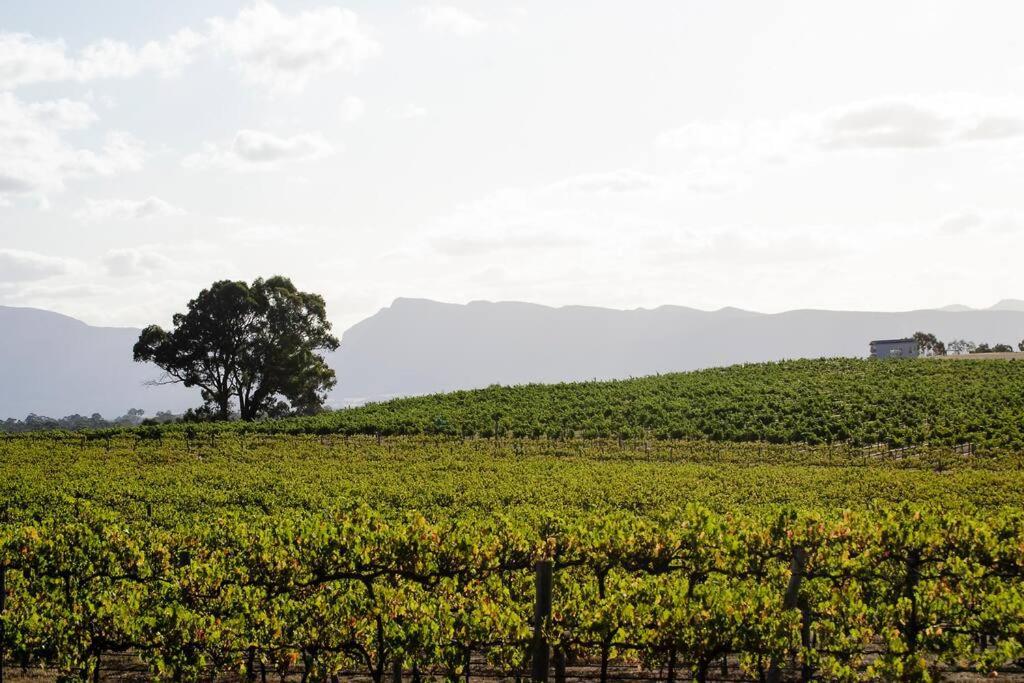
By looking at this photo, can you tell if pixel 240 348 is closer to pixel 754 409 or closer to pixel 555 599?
pixel 754 409

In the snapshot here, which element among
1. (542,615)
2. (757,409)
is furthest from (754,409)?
(542,615)

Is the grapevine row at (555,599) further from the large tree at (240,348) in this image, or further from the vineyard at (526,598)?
the large tree at (240,348)

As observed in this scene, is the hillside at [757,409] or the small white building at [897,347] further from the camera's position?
the small white building at [897,347]

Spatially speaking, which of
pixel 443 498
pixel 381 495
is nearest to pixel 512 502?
pixel 443 498

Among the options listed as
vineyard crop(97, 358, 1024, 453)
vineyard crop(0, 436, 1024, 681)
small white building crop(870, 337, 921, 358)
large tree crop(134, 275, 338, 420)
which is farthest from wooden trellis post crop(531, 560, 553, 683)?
small white building crop(870, 337, 921, 358)

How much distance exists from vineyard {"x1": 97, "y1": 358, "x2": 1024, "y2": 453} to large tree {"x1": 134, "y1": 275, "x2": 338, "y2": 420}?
9695 millimetres

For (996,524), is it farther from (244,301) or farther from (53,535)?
(244,301)

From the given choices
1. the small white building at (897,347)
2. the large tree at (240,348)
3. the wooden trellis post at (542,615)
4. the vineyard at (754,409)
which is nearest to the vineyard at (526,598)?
the wooden trellis post at (542,615)

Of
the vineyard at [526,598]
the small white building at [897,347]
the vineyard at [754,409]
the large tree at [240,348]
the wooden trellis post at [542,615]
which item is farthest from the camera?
the small white building at [897,347]

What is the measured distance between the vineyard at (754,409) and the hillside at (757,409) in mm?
96

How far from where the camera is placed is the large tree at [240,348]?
247 ft

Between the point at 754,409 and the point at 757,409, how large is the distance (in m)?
0.79

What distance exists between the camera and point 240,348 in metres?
76.4

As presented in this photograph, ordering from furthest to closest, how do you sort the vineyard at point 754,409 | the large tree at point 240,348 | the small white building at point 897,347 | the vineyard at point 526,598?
the small white building at point 897,347 → the large tree at point 240,348 → the vineyard at point 754,409 → the vineyard at point 526,598
